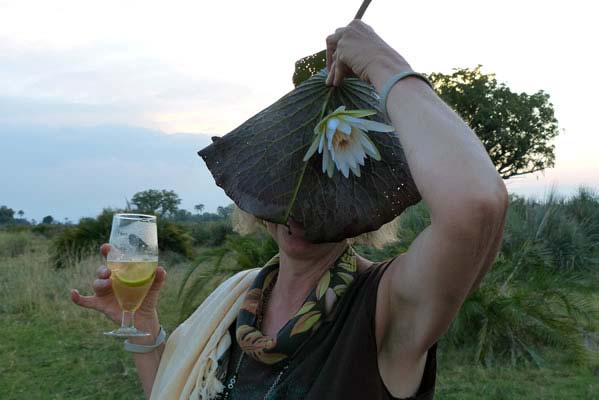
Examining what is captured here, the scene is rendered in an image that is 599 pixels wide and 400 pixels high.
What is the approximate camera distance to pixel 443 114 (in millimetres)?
1404

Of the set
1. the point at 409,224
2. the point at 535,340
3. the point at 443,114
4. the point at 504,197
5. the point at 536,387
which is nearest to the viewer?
the point at 504,197

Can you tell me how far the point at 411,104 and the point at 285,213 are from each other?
0.41 m

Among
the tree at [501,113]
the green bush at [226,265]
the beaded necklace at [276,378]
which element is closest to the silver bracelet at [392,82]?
the beaded necklace at [276,378]

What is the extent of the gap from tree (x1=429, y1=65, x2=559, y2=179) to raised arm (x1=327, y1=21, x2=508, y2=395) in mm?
33070

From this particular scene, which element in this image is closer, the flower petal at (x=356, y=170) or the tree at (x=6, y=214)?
the flower petal at (x=356, y=170)

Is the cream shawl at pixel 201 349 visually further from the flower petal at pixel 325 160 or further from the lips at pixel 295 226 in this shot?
the flower petal at pixel 325 160

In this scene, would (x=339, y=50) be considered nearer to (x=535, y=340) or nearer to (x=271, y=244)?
(x=271, y=244)

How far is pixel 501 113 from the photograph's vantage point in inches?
1364

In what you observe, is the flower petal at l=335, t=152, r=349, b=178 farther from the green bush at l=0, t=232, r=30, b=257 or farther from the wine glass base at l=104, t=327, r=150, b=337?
the green bush at l=0, t=232, r=30, b=257

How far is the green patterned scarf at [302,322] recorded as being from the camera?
1.76m

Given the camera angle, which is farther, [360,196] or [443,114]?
[360,196]

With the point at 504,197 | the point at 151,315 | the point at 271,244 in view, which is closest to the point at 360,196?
the point at 504,197

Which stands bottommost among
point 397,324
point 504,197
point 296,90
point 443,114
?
point 397,324

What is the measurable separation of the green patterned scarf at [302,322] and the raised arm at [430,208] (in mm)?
180
